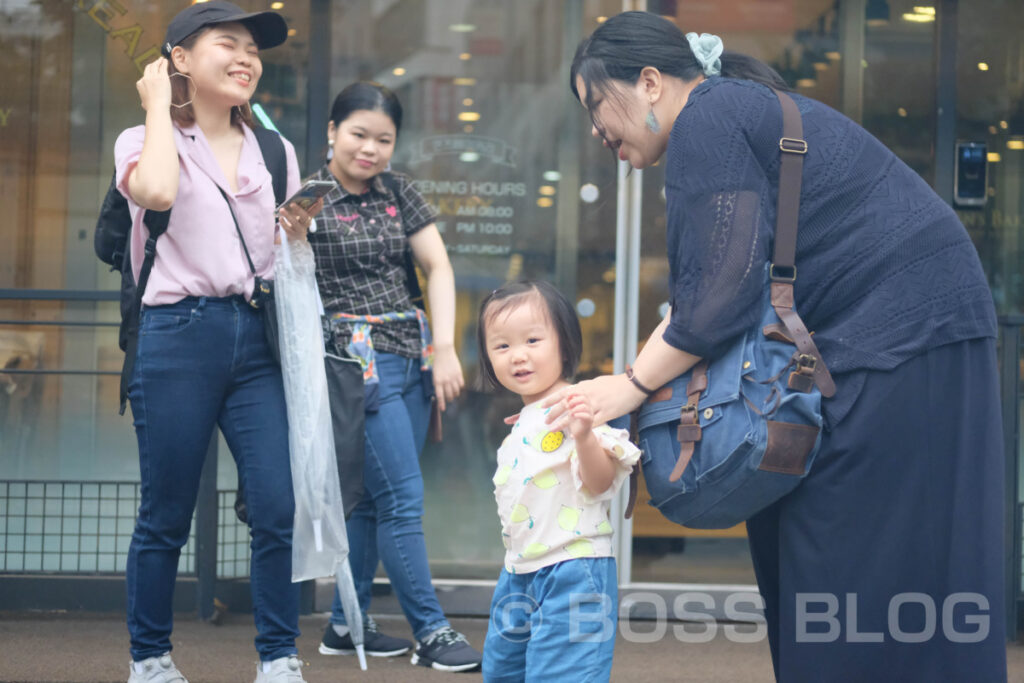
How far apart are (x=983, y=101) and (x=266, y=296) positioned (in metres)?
3.29

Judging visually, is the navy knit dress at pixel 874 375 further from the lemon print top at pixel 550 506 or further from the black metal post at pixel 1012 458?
the black metal post at pixel 1012 458

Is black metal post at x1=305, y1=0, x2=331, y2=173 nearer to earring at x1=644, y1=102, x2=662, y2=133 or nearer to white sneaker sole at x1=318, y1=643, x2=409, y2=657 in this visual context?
white sneaker sole at x1=318, y1=643, x2=409, y2=657

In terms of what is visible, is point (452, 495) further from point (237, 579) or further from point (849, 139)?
point (849, 139)

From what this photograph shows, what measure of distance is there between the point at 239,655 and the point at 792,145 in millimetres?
2905

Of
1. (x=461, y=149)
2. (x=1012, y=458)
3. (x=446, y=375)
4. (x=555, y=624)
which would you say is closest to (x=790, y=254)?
(x=555, y=624)

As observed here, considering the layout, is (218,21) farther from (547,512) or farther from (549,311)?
(547,512)

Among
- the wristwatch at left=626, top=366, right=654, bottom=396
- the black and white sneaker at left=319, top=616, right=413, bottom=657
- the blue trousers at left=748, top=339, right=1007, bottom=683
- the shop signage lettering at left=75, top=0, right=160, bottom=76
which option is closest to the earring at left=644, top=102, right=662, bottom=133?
the wristwatch at left=626, top=366, right=654, bottom=396

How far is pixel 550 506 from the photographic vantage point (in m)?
2.54

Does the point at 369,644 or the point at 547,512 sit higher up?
the point at 547,512

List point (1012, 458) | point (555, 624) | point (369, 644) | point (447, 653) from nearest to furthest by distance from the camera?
point (555, 624)
point (447, 653)
point (369, 644)
point (1012, 458)

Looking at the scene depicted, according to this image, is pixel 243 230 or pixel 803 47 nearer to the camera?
pixel 243 230

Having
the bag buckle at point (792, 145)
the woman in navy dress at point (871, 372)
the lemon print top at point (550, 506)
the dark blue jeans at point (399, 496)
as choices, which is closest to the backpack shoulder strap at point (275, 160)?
the dark blue jeans at point (399, 496)

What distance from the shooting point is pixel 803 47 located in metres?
5.02

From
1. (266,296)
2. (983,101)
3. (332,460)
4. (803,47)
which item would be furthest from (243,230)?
(983,101)
